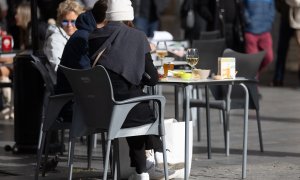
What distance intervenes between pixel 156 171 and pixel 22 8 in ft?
20.3

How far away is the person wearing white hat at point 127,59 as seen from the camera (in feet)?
27.0

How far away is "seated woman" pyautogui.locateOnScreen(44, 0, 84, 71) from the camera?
1021cm

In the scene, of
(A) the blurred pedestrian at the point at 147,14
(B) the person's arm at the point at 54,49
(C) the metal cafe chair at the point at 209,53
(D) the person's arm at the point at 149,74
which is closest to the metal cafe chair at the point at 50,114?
(B) the person's arm at the point at 54,49

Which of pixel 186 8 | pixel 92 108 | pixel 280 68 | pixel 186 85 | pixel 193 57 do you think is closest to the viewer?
pixel 92 108

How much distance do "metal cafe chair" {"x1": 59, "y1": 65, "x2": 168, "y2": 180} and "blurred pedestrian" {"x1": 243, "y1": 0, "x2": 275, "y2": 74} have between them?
7260 millimetres

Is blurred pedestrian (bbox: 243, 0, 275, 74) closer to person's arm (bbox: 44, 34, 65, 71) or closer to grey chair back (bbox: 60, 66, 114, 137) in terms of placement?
person's arm (bbox: 44, 34, 65, 71)

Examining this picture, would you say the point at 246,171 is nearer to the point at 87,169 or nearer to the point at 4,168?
the point at 87,169

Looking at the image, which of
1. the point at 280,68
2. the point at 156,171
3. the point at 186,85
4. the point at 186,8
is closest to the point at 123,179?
the point at 156,171

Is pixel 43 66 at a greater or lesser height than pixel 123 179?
greater

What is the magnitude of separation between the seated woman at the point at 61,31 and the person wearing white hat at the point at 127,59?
5.91 feet

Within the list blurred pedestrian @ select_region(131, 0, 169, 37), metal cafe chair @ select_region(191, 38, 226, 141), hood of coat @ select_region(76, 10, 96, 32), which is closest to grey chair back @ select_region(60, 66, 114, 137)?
hood of coat @ select_region(76, 10, 96, 32)

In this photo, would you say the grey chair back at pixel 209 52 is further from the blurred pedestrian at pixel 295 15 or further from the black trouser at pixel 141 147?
the black trouser at pixel 141 147

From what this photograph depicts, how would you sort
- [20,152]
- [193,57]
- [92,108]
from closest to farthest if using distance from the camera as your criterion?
1. [92,108]
2. [193,57]
3. [20,152]

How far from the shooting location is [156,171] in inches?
354
